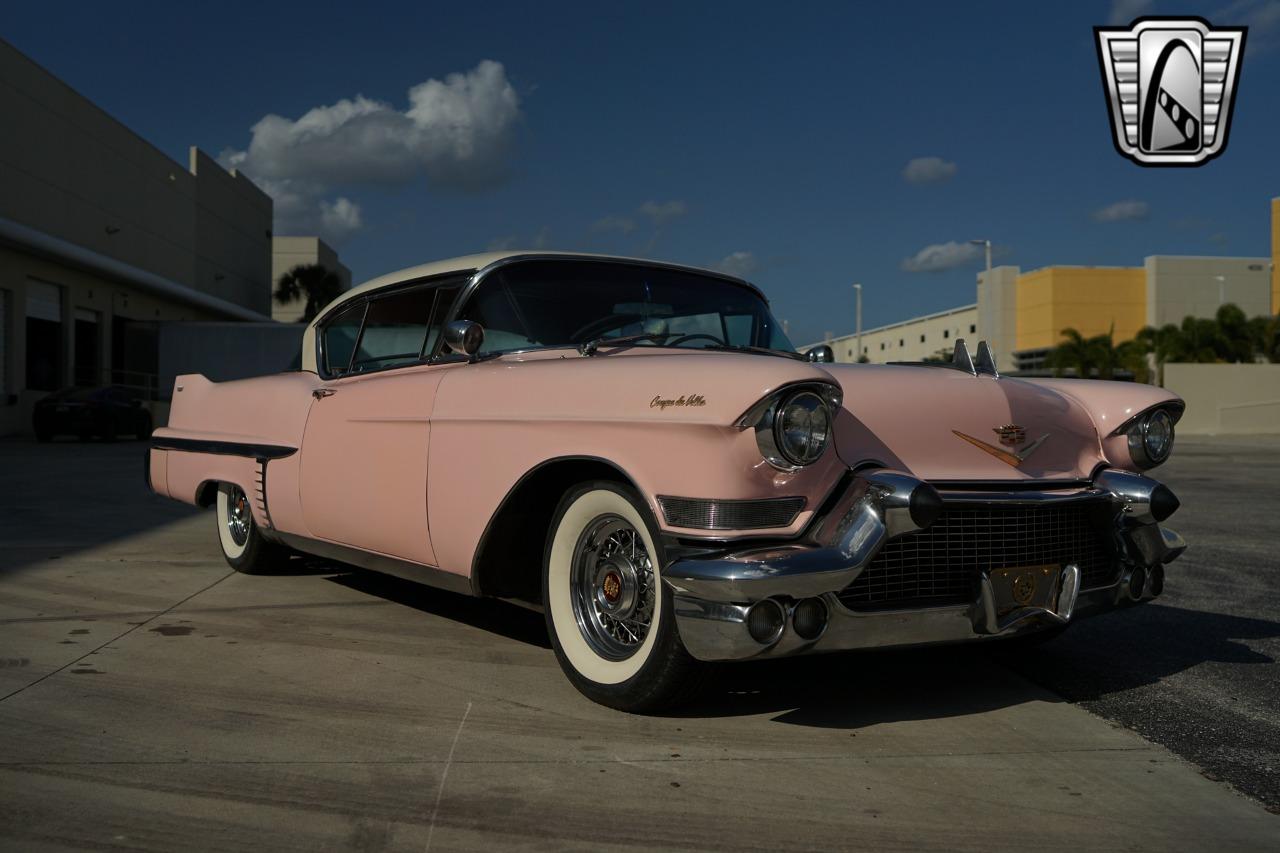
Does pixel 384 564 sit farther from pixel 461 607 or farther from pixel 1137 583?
pixel 1137 583

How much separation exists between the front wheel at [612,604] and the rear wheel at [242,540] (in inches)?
97.4

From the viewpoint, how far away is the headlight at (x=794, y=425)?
2.93 meters

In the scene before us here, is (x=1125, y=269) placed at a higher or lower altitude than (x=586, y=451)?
higher

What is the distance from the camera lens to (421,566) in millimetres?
4043

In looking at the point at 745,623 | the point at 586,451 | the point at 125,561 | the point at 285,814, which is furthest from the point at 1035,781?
the point at 125,561

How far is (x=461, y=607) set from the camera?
16.2 feet

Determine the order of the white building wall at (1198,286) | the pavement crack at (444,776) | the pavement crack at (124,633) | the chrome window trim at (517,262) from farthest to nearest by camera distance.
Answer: the white building wall at (1198,286)
the chrome window trim at (517,262)
the pavement crack at (124,633)
the pavement crack at (444,776)

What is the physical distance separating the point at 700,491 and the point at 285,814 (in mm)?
1270

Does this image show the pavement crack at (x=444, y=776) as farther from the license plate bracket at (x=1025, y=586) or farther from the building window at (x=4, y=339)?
the building window at (x=4, y=339)

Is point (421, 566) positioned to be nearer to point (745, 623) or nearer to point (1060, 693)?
point (745, 623)

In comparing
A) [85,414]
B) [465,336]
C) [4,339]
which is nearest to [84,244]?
[4,339]

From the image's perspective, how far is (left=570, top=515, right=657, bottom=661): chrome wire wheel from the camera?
331 centimetres

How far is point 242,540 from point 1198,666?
449cm

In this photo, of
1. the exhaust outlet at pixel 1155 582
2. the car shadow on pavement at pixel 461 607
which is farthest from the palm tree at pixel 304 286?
the exhaust outlet at pixel 1155 582
